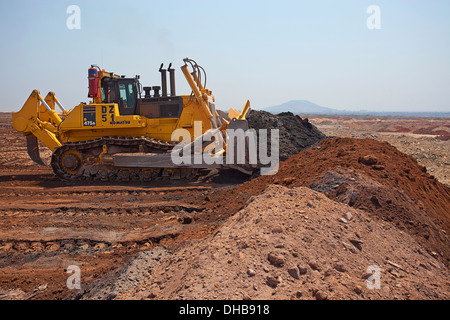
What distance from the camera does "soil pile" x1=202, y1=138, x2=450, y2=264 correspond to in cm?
562

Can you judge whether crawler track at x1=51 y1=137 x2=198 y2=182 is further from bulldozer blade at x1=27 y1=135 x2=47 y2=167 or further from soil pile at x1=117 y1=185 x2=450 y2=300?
soil pile at x1=117 y1=185 x2=450 y2=300

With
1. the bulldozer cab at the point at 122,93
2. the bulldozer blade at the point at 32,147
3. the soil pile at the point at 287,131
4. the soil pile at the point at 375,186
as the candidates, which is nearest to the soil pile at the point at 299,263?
the soil pile at the point at 375,186

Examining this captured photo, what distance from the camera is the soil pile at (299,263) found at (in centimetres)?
360

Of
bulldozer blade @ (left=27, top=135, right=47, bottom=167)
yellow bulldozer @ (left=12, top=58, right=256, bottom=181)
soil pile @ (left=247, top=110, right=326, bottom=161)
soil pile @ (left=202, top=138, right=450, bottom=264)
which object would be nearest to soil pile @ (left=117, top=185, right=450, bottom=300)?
soil pile @ (left=202, top=138, right=450, bottom=264)

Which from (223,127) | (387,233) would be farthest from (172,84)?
(387,233)

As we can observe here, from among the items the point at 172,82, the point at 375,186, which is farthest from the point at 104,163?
the point at 375,186

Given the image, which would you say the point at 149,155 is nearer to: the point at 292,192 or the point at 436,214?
the point at 292,192

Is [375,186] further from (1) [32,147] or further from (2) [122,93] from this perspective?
(1) [32,147]

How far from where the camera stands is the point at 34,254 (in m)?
5.90

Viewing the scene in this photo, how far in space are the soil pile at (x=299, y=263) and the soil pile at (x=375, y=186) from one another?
43 centimetres

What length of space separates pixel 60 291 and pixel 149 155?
5.99 metres

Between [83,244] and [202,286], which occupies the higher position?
[202,286]

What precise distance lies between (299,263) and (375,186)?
10.0ft

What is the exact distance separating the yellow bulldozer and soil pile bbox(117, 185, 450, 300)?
5506 mm
